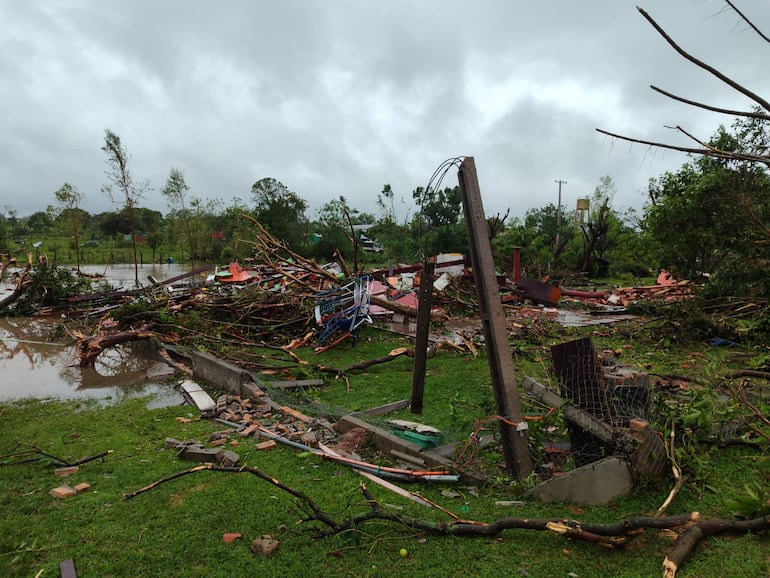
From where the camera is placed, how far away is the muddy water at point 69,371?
277 inches

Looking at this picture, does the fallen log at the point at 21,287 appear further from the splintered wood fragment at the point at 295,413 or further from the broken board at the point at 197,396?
the splintered wood fragment at the point at 295,413

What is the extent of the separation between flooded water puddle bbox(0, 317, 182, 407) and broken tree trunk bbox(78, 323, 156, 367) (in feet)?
0.65

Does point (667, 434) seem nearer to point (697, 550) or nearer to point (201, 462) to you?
point (697, 550)

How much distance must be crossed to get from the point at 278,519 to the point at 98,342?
685 cm

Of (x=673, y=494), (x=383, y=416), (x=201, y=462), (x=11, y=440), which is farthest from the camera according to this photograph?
(x=383, y=416)

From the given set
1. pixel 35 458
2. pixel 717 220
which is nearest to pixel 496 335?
pixel 35 458

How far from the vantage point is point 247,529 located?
310 centimetres

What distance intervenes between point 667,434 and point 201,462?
148 inches

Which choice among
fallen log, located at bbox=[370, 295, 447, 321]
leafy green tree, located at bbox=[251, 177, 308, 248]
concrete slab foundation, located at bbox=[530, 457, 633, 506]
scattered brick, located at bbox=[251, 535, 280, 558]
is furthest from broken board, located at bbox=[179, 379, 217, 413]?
leafy green tree, located at bbox=[251, 177, 308, 248]

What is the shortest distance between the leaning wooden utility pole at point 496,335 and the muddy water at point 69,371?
4630 millimetres

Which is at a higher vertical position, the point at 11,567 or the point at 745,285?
the point at 745,285

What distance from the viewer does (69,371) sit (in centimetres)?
838

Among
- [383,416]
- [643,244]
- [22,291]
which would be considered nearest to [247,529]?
[383,416]

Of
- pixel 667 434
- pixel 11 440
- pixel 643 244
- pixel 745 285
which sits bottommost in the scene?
pixel 11 440
